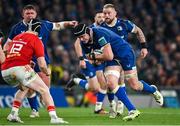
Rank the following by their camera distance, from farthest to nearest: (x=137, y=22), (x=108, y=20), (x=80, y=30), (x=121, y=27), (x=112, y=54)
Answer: (x=137, y=22), (x=121, y=27), (x=108, y=20), (x=112, y=54), (x=80, y=30)

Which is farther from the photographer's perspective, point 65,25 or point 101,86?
point 101,86

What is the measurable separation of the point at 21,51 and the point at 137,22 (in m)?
15.5

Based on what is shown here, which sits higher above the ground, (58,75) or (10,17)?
(10,17)

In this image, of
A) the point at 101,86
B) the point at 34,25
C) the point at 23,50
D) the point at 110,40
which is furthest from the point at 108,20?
the point at 23,50

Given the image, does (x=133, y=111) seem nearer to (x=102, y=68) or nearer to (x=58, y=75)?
(x=102, y=68)

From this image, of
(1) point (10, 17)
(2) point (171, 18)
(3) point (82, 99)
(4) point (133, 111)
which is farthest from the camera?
(2) point (171, 18)

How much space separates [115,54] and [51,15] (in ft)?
39.7

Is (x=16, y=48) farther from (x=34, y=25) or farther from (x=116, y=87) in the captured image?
(x=116, y=87)

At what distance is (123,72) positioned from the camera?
1606 centimetres

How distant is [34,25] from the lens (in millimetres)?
15281

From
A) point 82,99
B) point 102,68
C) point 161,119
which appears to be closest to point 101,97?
point 102,68

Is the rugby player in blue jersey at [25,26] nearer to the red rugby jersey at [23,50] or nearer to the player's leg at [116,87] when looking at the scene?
the player's leg at [116,87]

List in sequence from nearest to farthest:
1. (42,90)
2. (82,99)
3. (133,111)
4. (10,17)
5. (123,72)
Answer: (42,90) < (133,111) < (123,72) < (82,99) < (10,17)

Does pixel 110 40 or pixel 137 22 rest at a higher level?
pixel 110 40
